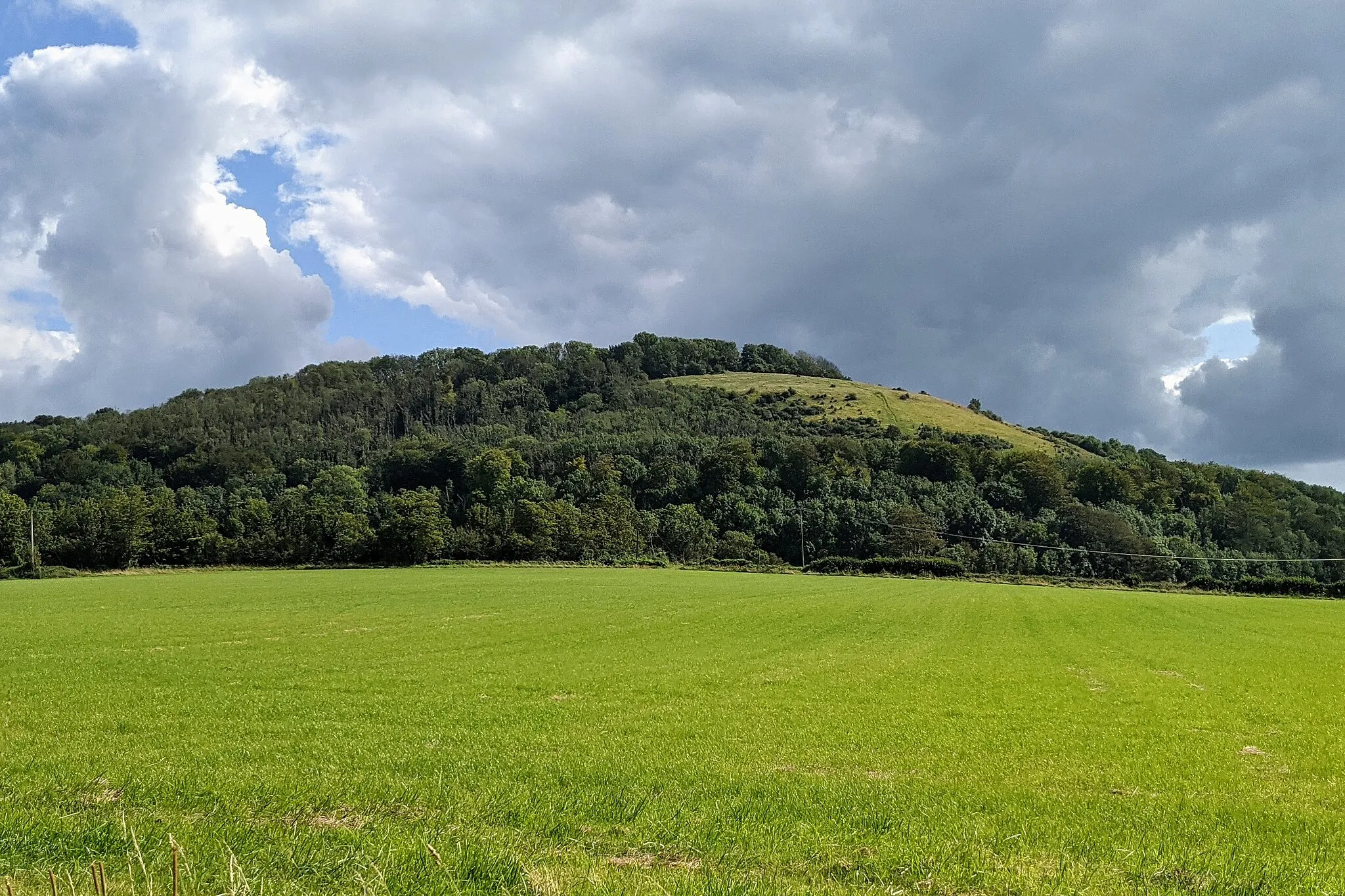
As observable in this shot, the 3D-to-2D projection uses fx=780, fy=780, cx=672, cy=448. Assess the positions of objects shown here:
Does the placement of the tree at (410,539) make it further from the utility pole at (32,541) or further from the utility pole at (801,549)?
the utility pole at (801,549)

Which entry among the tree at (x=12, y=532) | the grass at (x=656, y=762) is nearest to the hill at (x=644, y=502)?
the tree at (x=12, y=532)

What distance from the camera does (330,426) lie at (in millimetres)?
197125

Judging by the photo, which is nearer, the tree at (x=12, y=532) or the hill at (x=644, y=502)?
the tree at (x=12, y=532)

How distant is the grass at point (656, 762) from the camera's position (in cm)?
762

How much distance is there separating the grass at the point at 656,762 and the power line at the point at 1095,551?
95.6 metres

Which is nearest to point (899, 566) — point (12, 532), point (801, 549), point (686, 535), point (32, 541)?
point (801, 549)

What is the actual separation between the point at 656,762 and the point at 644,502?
14074cm

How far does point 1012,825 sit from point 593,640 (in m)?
24.8

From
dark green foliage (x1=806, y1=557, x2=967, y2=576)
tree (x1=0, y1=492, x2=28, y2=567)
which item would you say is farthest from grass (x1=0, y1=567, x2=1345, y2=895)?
tree (x1=0, y1=492, x2=28, y2=567)

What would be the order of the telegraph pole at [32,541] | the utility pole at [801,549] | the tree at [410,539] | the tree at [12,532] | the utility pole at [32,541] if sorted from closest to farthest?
1. the telegraph pole at [32,541]
2. the utility pole at [32,541]
3. the tree at [12,532]
4. the tree at [410,539]
5. the utility pole at [801,549]

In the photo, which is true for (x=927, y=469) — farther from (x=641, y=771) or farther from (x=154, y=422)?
(x=154, y=422)

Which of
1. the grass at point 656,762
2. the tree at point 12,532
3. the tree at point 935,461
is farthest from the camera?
the tree at point 935,461

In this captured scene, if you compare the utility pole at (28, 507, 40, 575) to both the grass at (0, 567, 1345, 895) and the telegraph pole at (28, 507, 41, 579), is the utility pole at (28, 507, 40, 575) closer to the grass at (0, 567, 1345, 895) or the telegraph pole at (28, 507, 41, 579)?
the telegraph pole at (28, 507, 41, 579)

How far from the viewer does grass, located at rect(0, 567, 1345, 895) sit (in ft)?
25.0
